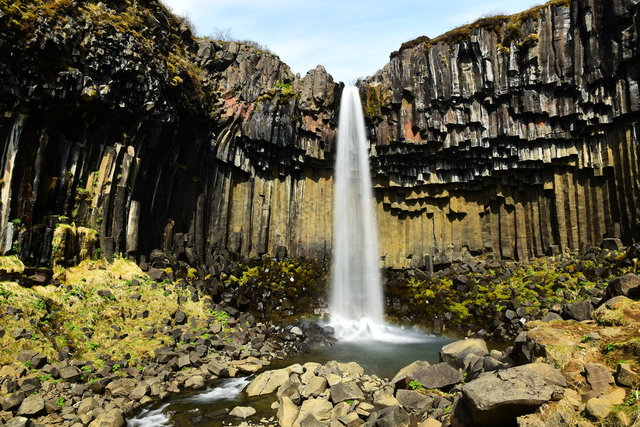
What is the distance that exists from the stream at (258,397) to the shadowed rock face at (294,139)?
8509 mm

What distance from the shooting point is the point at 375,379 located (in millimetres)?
10883

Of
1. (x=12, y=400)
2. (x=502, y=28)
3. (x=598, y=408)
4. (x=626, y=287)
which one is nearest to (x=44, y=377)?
(x=12, y=400)

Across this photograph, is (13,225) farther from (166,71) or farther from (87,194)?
(166,71)

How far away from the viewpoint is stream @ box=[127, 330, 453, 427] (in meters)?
9.05

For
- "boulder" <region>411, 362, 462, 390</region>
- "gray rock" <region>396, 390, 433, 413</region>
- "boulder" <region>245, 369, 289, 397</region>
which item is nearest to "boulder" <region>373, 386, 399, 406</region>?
"gray rock" <region>396, 390, 433, 413</region>

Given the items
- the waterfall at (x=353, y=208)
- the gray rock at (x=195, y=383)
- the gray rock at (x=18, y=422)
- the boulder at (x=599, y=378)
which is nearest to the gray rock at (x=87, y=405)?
the gray rock at (x=18, y=422)

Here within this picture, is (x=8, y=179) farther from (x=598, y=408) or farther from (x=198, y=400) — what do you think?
(x=598, y=408)

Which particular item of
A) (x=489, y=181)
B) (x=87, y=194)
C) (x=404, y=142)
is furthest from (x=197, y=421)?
A: (x=489, y=181)

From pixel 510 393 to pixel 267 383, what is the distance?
7019mm

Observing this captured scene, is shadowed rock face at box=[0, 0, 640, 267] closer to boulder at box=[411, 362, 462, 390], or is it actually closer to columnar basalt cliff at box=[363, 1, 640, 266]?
columnar basalt cliff at box=[363, 1, 640, 266]

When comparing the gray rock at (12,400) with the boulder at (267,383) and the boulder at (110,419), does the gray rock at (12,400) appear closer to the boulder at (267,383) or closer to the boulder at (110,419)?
the boulder at (110,419)

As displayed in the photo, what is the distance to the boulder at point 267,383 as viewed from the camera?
10.6 m

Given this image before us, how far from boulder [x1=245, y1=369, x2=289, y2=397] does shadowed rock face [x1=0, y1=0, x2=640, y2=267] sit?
31.3ft

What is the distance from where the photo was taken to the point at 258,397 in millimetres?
10312
